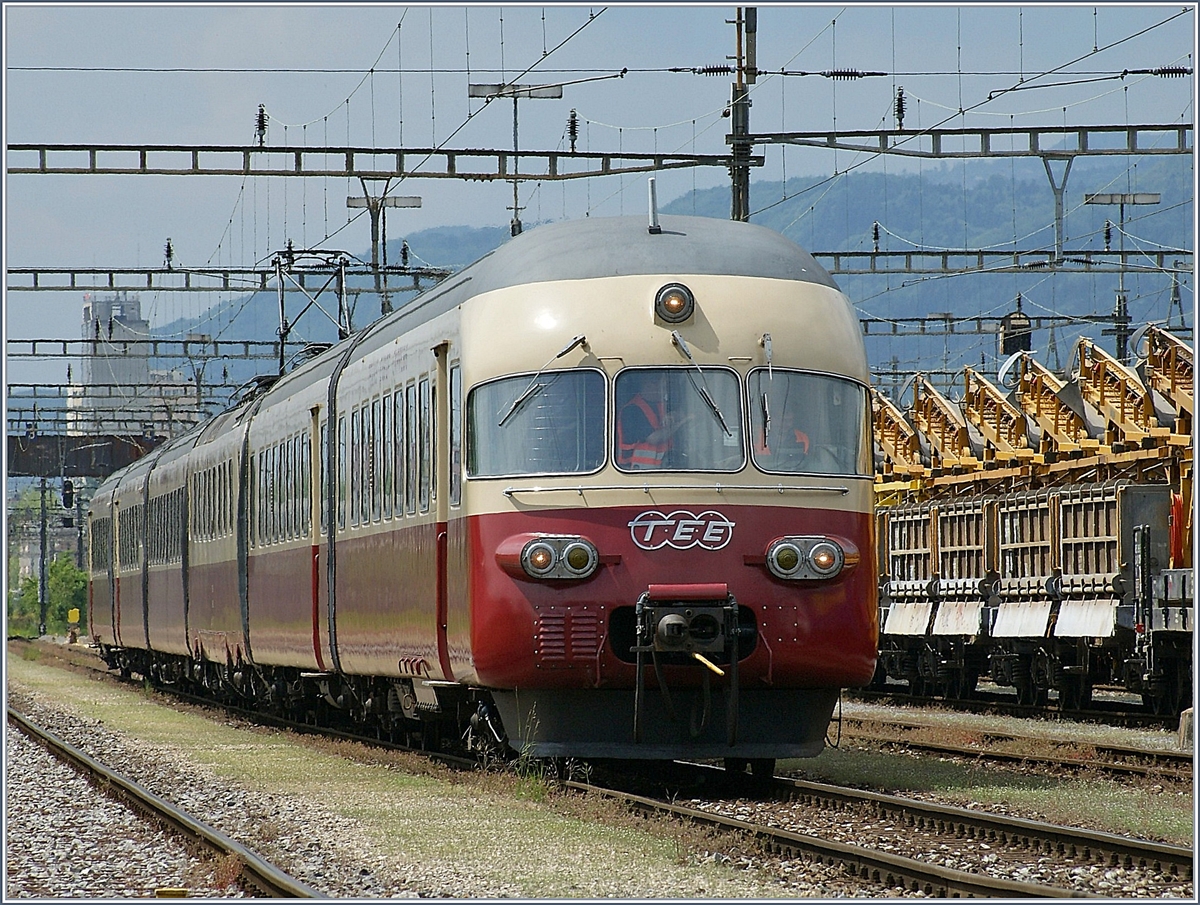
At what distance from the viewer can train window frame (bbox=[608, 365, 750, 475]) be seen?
483 inches

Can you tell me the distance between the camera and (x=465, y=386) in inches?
508

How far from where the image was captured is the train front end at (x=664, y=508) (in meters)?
12.2

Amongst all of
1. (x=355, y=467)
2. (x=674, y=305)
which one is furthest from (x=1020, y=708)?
(x=674, y=305)

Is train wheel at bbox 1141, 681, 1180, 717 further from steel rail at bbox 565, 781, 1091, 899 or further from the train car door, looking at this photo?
steel rail at bbox 565, 781, 1091, 899

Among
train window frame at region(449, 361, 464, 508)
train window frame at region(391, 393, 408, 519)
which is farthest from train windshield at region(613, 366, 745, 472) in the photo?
train window frame at region(391, 393, 408, 519)

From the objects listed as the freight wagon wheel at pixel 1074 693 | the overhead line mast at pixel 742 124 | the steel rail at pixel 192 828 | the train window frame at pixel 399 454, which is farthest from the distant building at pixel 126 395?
the train window frame at pixel 399 454

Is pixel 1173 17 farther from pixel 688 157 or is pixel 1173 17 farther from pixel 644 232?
pixel 644 232

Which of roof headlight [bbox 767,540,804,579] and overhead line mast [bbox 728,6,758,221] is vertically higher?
overhead line mast [bbox 728,6,758,221]

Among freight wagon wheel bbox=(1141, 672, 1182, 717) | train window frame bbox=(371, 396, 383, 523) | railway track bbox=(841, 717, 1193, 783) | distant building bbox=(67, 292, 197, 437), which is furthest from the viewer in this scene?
distant building bbox=(67, 292, 197, 437)

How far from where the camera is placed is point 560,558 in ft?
39.9

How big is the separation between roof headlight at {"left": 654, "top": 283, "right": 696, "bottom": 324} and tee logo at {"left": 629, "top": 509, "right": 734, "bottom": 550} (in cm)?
126

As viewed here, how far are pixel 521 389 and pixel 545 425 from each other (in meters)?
0.31

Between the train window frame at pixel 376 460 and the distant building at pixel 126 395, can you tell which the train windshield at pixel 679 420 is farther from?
the distant building at pixel 126 395

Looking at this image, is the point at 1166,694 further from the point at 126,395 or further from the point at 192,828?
the point at 126,395
